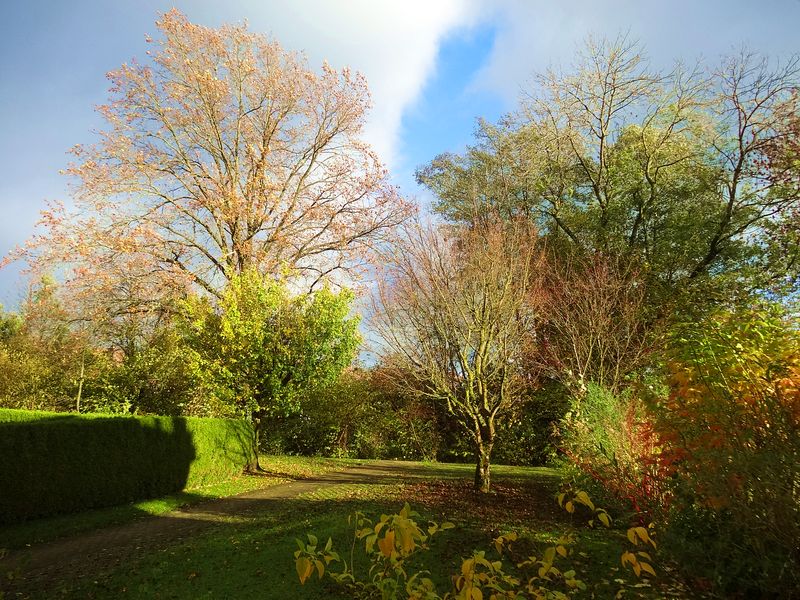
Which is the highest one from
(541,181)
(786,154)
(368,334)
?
(541,181)

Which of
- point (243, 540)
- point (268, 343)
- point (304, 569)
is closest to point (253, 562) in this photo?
point (243, 540)

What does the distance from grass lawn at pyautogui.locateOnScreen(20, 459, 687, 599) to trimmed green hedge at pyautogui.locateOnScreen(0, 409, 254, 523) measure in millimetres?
3156

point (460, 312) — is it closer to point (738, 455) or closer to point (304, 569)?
point (738, 455)

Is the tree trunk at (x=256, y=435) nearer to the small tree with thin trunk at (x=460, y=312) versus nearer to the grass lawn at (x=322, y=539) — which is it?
the grass lawn at (x=322, y=539)

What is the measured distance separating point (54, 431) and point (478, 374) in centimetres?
787

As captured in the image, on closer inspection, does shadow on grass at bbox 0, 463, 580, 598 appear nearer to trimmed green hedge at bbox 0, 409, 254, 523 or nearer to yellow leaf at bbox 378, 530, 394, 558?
yellow leaf at bbox 378, 530, 394, 558

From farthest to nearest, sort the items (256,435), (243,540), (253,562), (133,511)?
1. (256,435)
2. (133,511)
3. (243,540)
4. (253,562)

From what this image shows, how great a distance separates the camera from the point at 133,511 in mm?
8883

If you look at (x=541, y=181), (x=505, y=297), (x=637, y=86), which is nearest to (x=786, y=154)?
(x=637, y=86)

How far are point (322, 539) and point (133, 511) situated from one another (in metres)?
5.43

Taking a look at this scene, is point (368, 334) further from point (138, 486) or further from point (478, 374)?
point (138, 486)

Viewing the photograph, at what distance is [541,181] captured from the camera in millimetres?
18266

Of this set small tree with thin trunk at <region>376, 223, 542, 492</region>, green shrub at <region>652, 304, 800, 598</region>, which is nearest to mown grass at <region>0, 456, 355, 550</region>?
small tree with thin trunk at <region>376, 223, 542, 492</region>

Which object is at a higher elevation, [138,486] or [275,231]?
[275,231]
